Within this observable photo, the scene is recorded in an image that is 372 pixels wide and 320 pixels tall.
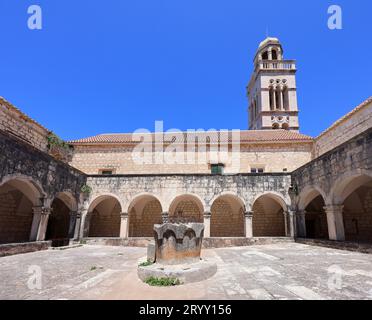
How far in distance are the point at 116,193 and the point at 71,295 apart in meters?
10.4

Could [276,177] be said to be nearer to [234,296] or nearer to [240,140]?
[240,140]

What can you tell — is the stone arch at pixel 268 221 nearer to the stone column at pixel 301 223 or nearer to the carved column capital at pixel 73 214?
the stone column at pixel 301 223

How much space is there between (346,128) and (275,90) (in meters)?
15.6

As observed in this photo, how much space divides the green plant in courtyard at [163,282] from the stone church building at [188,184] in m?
6.96

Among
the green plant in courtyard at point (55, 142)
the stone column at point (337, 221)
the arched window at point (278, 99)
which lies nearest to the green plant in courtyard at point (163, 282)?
the stone column at point (337, 221)

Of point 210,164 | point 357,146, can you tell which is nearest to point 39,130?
point 210,164

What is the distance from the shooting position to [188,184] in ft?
44.2

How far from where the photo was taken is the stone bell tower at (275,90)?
28031mm

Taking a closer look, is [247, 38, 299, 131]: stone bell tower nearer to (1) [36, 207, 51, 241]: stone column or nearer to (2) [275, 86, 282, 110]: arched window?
(2) [275, 86, 282, 110]: arched window

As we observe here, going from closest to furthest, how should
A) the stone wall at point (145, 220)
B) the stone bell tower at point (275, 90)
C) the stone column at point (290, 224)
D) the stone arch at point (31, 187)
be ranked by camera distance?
1. the stone arch at point (31, 187)
2. the stone column at point (290, 224)
3. the stone wall at point (145, 220)
4. the stone bell tower at point (275, 90)

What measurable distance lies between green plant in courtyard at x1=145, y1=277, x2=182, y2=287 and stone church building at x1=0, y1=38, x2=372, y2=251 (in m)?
6.96

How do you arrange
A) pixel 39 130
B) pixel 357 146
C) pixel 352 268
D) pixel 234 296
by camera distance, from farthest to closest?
pixel 39 130 → pixel 357 146 → pixel 352 268 → pixel 234 296

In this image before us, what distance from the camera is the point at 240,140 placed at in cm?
1811
